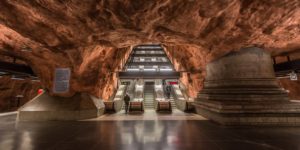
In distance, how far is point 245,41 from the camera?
5.79 m

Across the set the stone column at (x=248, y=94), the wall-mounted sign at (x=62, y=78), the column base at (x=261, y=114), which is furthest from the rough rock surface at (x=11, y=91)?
the column base at (x=261, y=114)

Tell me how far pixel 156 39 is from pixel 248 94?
4.64m

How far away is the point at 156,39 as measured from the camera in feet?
20.7

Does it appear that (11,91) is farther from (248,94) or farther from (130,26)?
(248,94)

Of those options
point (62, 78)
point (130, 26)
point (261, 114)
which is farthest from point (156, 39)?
point (261, 114)

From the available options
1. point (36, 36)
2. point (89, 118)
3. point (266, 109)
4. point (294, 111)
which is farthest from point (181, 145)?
point (36, 36)

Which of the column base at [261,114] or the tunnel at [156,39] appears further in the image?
the column base at [261,114]

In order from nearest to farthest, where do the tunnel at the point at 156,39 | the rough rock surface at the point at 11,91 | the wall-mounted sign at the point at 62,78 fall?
the tunnel at the point at 156,39 → the wall-mounted sign at the point at 62,78 → the rough rock surface at the point at 11,91

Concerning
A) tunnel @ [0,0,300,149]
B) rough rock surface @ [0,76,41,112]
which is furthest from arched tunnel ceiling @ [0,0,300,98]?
rough rock surface @ [0,76,41,112]

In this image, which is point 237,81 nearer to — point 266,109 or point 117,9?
point 266,109

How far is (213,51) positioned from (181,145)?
532 centimetres

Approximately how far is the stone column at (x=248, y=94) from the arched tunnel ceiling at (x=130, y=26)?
0.69 m

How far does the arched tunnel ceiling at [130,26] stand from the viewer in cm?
401

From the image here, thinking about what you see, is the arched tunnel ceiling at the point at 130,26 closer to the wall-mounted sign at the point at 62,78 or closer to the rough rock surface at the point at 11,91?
the wall-mounted sign at the point at 62,78
